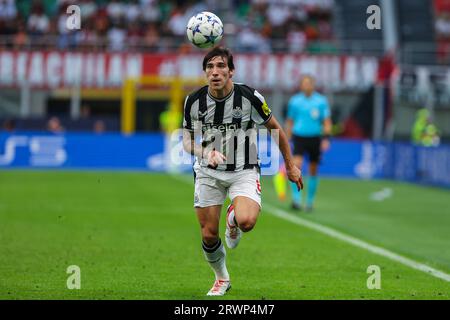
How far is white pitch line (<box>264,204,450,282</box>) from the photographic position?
10.5 metres

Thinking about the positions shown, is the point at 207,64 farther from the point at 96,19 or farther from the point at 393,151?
the point at 96,19

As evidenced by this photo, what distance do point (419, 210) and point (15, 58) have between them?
1991 centimetres

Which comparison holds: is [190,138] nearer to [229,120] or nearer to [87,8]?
[229,120]

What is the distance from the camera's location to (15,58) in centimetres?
3506

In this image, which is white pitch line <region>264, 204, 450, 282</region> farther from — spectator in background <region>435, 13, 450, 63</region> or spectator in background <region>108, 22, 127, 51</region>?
spectator in background <region>435, 13, 450, 63</region>

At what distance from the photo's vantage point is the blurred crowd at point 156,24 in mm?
35719

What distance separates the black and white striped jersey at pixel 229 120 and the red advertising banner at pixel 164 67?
26155mm

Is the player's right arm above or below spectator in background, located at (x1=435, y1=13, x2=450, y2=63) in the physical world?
below

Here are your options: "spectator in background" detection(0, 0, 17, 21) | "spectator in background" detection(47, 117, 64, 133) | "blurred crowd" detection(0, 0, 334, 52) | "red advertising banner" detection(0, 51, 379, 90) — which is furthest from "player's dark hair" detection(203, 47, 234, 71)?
"spectator in background" detection(0, 0, 17, 21)

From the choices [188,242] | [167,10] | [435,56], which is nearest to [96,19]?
[167,10]

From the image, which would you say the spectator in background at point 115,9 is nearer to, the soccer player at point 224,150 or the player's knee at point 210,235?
the soccer player at point 224,150

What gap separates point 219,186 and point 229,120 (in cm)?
61

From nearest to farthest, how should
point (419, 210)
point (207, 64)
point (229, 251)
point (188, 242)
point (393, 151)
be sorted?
1. point (207, 64)
2. point (229, 251)
3. point (188, 242)
4. point (419, 210)
5. point (393, 151)

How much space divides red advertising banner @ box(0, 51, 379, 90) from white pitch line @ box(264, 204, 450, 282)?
16829mm
